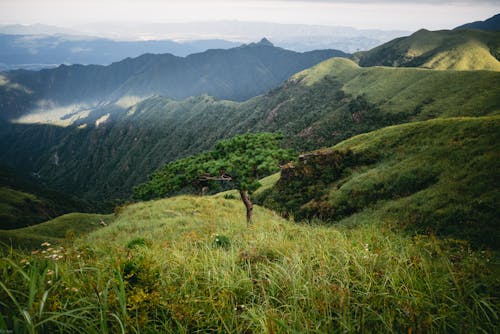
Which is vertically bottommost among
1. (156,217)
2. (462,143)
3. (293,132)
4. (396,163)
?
(293,132)

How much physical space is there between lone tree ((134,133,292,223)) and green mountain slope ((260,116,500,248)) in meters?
7.34

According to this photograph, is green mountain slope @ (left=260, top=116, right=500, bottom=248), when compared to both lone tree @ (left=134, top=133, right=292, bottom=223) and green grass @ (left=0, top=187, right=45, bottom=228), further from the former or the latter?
green grass @ (left=0, top=187, right=45, bottom=228)

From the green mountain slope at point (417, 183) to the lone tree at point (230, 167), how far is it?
734 centimetres

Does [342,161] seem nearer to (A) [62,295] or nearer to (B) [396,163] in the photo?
(B) [396,163]

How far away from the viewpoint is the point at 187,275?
419cm

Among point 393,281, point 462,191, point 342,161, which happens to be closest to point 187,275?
point 393,281

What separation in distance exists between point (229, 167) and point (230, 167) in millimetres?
54

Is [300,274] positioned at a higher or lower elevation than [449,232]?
higher

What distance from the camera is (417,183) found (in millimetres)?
23125

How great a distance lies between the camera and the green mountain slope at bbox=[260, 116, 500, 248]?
1582cm

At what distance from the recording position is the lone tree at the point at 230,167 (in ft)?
46.9

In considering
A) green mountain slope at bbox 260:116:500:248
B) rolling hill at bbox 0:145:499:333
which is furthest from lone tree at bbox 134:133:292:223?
rolling hill at bbox 0:145:499:333

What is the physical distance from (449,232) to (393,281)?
49.8 ft

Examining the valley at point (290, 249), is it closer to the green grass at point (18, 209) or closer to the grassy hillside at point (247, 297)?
the grassy hillside at point (247, 297)
